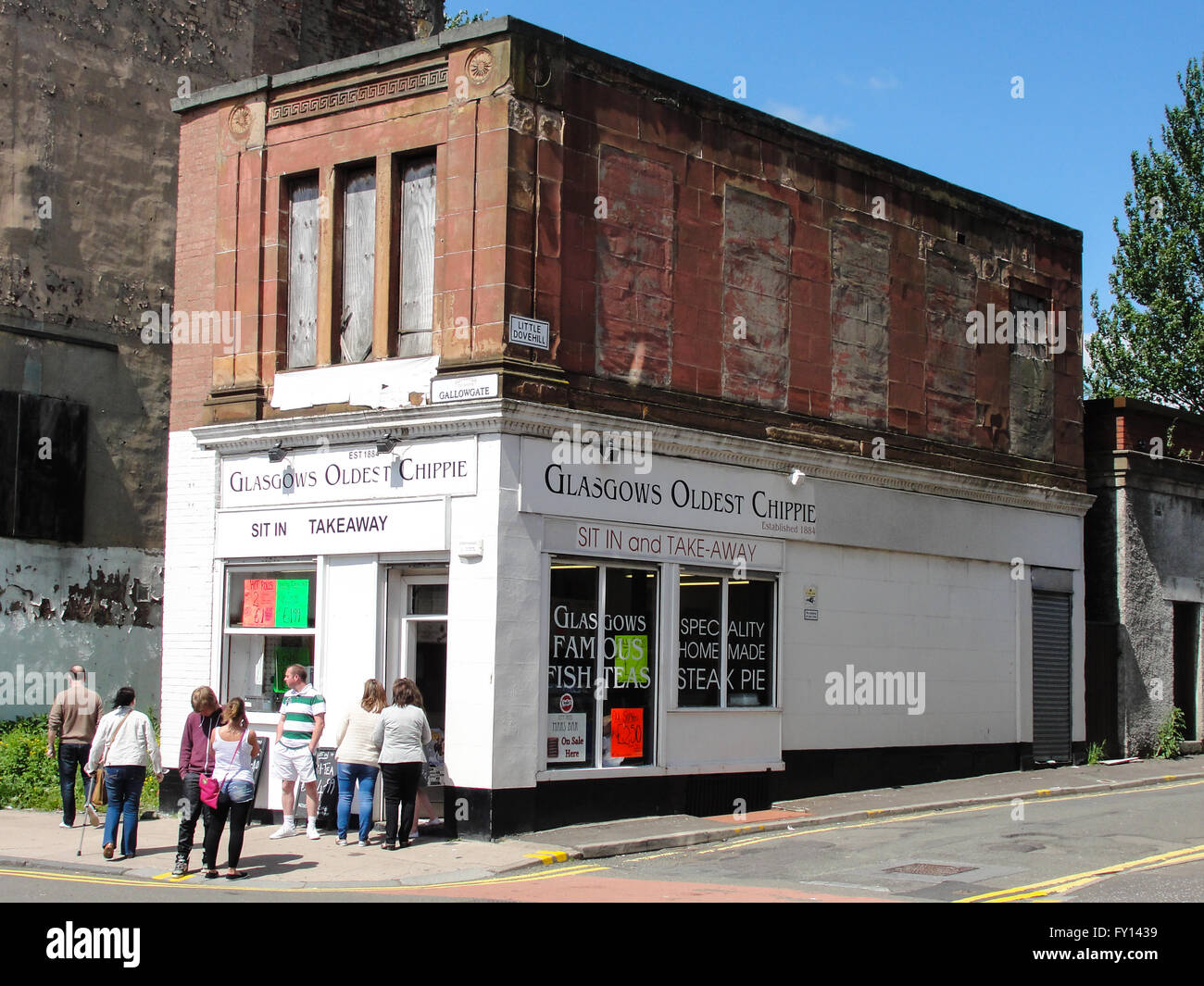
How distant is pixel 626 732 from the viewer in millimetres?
17109

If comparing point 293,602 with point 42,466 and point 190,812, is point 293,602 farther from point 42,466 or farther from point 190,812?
point 42,466

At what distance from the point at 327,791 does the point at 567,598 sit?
3610mm

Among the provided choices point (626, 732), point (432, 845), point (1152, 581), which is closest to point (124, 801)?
point (432, 845)

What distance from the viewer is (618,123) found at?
17.5 metres

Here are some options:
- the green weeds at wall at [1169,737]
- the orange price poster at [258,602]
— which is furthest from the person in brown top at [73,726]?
the green weeds at wall at [1169,737]

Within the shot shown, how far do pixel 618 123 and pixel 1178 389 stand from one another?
23398 millimetres

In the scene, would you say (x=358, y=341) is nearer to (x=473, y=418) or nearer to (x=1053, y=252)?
(x=473, y=418)

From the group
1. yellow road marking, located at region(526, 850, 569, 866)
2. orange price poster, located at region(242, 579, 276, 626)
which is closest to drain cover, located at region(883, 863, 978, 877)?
yellow road marking, located at region(526, 850, 569, 866)

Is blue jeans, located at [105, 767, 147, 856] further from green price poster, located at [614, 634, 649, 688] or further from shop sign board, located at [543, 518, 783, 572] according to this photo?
green price poster, located at [614, 634, 649, 688]

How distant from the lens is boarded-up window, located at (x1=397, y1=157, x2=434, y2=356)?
667 inches

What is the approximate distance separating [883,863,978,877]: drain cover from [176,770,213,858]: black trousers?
258 inches

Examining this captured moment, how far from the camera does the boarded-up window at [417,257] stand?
1695 centimetres
